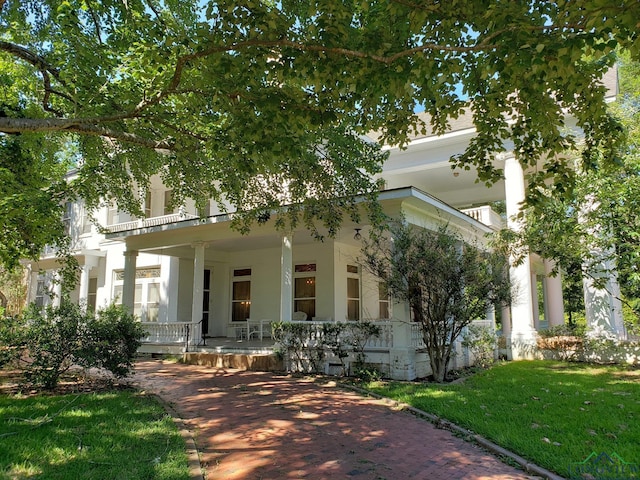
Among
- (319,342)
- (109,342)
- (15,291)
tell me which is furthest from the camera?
(15,291)

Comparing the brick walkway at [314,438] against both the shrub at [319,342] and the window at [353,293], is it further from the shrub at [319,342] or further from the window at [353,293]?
the window at [353,293]

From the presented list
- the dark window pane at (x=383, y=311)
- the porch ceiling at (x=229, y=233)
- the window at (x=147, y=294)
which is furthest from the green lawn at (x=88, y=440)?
the dark window pane at (x=383, y=311)

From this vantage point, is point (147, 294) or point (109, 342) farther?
point (147, 294)

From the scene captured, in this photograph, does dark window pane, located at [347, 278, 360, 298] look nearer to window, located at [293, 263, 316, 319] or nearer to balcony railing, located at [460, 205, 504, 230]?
window, located at [293, 263, 316, 319]

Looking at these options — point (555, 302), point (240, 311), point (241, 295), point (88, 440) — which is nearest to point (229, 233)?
point (241, 295)

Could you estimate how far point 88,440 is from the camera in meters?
5.52

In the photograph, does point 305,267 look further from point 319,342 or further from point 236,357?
point 319,342

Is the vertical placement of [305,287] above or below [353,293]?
above

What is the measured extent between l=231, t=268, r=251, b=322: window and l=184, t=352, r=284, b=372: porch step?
4.37 meters

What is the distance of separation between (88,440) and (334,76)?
5.40 metres

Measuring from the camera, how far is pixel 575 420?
654 centimetres

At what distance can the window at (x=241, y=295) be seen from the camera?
58.4 ft

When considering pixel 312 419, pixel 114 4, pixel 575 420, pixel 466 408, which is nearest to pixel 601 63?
pixel 575 420

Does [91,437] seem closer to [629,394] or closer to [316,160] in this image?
[316,160]
